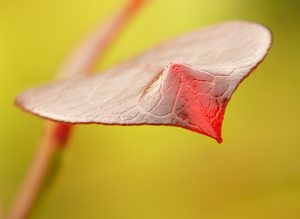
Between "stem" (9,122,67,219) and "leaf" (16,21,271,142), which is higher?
"leaf" (16,21,271,142)

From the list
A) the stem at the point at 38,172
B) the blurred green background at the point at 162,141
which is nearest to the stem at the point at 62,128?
the stem at the point at 38,172

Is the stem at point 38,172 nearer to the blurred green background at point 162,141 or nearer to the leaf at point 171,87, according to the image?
the leaf at point 171,87

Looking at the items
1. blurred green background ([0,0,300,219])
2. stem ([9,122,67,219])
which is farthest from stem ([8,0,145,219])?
blurred green background ([0,0,300,219])

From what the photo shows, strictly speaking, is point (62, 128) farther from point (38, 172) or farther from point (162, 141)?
point (162, 141)

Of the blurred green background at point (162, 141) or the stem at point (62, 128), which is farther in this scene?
the blurred green background at point (162, 141)

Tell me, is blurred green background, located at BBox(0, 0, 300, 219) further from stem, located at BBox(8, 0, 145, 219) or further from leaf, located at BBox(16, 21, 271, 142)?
leaf, located at BBox(16, 21, 271, 142)

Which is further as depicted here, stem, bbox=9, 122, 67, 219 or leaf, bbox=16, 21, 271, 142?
stem, bbox=9, 122, 67, 219
